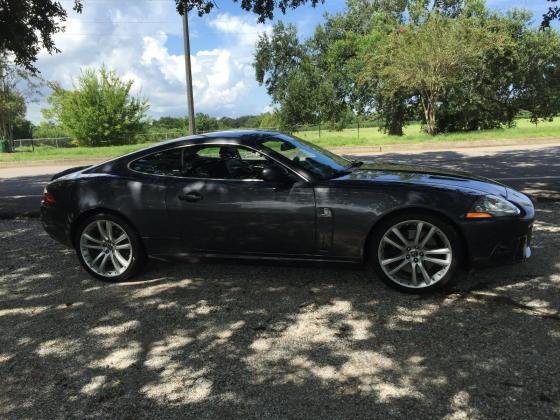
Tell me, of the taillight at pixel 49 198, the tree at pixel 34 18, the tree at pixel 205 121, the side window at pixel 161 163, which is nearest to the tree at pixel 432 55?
the tree at pixel 34 18

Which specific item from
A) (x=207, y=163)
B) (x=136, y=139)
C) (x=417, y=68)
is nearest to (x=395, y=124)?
(x=417, y=68)

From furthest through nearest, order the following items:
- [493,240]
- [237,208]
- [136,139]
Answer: [136,139] < [237,208] < [493,240]

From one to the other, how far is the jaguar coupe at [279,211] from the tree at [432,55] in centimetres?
1969

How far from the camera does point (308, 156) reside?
4.69 meters

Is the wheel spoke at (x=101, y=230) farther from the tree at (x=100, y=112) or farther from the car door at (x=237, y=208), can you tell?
the tree at (x=100, y=112)

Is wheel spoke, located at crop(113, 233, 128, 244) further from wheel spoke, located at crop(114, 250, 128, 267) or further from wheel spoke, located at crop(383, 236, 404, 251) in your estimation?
wheel spoke, located at crop(383, 236, 404, 251)

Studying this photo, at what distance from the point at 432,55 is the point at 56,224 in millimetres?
21187

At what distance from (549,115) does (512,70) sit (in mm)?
5038

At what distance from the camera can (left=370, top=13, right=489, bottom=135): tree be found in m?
22.5

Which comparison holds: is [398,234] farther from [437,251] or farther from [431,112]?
[431,112]

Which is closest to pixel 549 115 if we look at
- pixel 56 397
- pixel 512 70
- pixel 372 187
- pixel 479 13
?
pixel 512 70

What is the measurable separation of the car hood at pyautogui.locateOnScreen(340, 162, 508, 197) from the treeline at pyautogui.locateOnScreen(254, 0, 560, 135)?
19.8 m

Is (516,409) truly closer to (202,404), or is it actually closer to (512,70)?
(202,404)

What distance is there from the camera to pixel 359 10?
3972 centimetres
